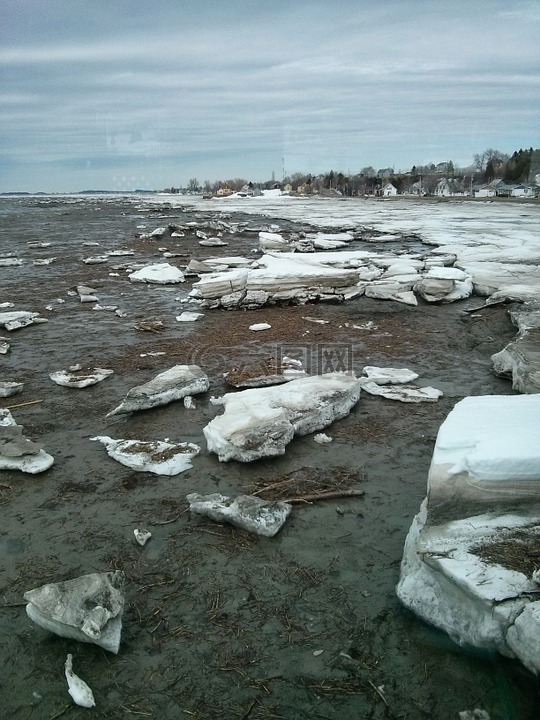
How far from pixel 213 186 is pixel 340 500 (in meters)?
141

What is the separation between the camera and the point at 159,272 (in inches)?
434

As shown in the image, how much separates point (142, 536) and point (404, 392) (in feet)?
9.40

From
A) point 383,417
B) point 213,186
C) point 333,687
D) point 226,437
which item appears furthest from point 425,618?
point 213,186

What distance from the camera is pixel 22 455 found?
146 inches

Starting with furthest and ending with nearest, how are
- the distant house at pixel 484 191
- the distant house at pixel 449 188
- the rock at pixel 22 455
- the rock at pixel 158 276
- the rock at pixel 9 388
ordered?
the distant house at pixel 449 188 → the distant house at pixel 484 191 → the rock at pixel 158 276 → the rock at pixel 9 388 → the rock at pixel 22 455

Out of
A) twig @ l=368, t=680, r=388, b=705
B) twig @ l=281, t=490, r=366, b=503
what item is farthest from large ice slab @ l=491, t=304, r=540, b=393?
twig @ l=368, t=680, r=388, b=705

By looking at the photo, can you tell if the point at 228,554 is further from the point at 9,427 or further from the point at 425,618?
the point at 9,427

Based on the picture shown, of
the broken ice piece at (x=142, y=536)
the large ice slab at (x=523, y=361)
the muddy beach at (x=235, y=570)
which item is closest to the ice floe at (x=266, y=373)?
the muddy beach at (x=235, y=570)

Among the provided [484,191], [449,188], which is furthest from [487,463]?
[449,188]

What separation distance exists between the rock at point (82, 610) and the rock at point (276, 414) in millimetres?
1430

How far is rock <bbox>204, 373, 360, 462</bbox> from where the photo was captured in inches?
143

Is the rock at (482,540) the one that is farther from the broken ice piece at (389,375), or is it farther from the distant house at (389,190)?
the distant house at (389,190)

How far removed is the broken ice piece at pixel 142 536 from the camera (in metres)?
2.87

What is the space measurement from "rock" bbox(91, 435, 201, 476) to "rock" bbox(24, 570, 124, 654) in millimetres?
1240
